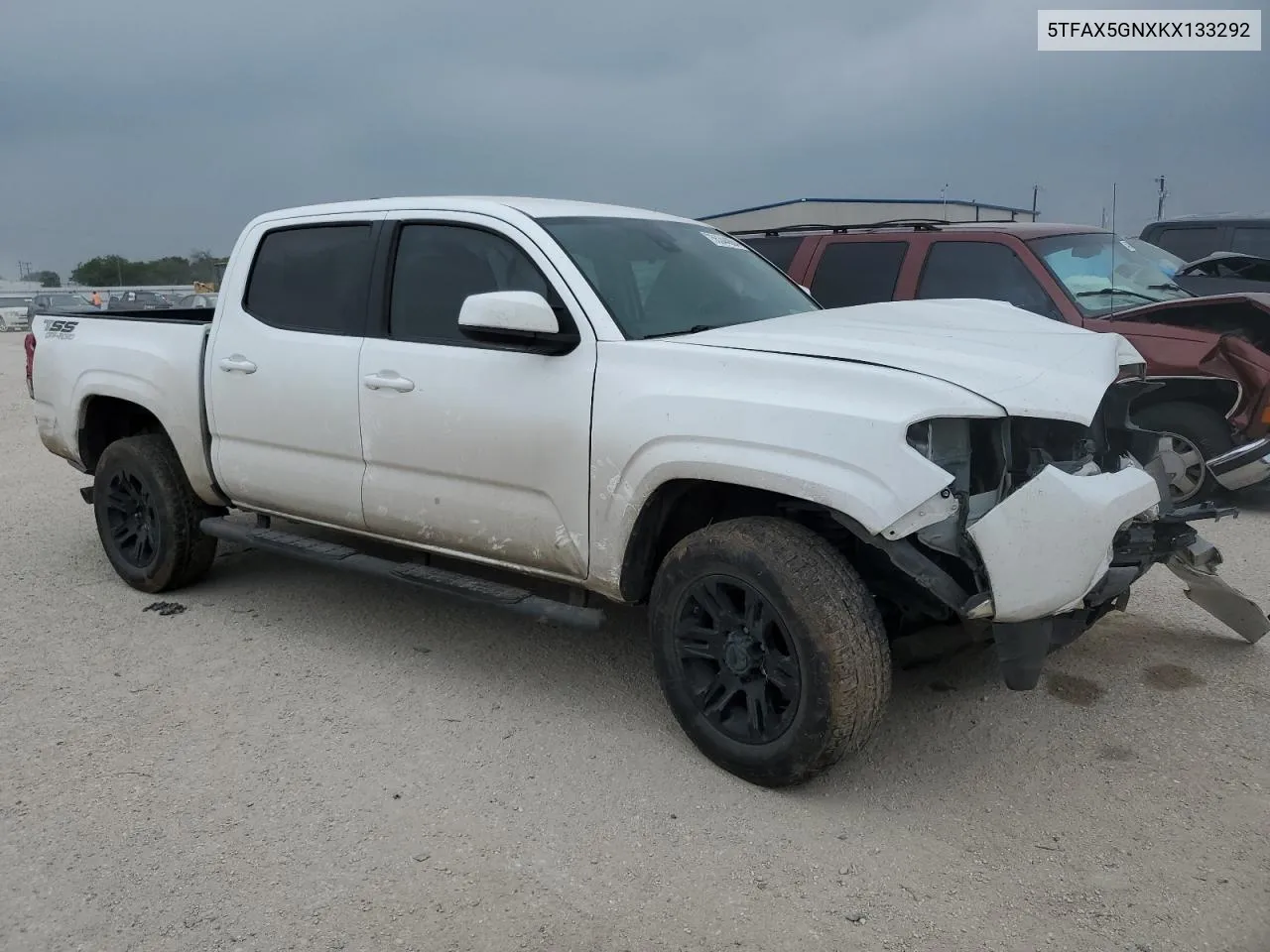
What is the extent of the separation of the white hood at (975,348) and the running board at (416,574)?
3.52 ft

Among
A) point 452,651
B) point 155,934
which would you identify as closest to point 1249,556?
point 452,651

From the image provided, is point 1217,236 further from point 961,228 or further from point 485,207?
point 485,207

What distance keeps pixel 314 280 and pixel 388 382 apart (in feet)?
2.83

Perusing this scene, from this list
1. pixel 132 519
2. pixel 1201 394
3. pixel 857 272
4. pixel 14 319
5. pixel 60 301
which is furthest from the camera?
pixel 14 319

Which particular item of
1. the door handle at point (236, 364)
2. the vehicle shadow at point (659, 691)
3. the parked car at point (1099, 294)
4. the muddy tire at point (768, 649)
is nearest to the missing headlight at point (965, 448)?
the muddy tire at point (768, 649)

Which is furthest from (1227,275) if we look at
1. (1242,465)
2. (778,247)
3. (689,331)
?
(689,331)

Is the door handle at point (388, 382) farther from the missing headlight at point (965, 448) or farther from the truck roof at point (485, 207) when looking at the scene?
the missing headlight at point (965, 448)

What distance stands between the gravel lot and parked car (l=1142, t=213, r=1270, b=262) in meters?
6.94

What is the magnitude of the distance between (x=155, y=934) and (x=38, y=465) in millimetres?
7879

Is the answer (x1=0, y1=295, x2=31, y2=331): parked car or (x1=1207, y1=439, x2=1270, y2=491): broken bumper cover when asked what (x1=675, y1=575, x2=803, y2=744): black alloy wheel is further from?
(x1=0, y1=295, x2=31, y2=331): parked car

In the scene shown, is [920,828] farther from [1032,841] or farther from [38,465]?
[38,465]

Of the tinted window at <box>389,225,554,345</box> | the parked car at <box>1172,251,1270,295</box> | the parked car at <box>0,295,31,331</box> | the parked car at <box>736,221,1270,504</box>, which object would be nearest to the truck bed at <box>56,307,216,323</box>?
the tinted window at <box>389,225,554,345</box>

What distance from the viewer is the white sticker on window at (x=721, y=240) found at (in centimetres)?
480

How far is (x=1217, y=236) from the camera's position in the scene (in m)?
10.5
